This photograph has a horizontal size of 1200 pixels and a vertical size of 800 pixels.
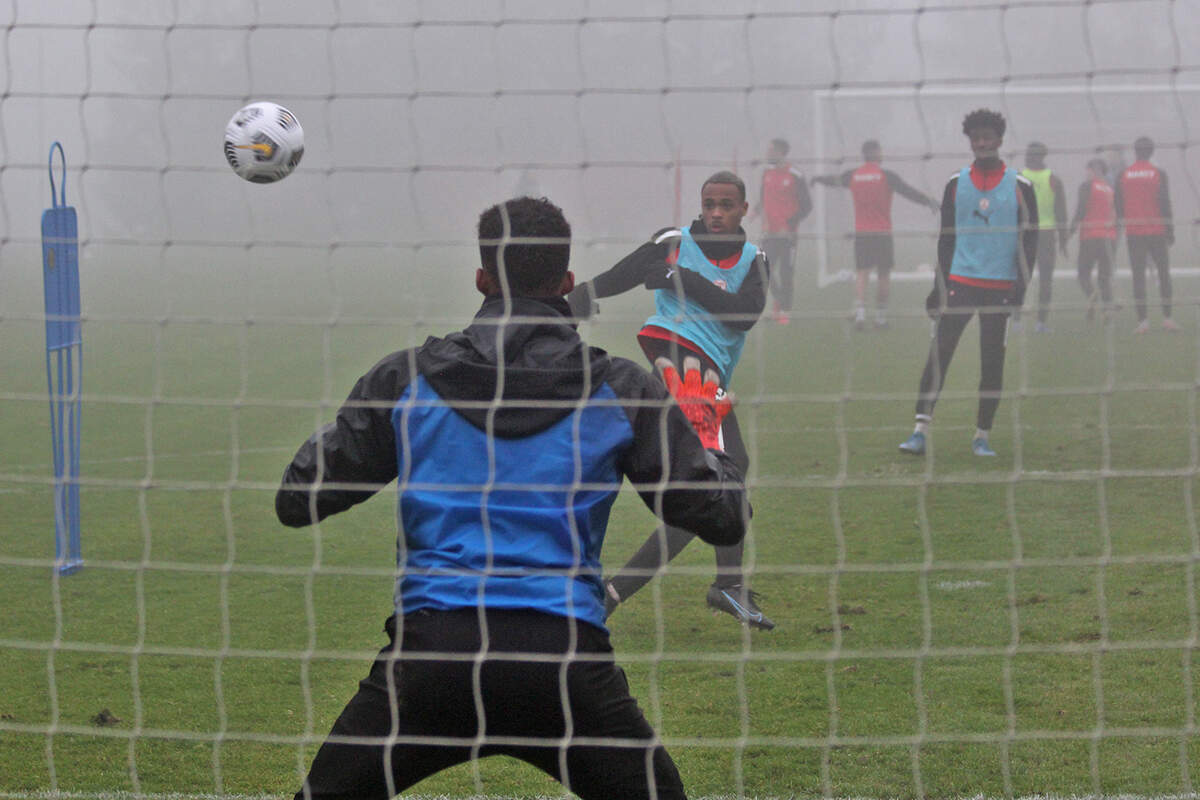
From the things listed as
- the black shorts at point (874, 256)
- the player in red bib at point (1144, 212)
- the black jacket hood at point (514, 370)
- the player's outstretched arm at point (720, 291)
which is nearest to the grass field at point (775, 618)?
the black jacket hood at point (514, 370)

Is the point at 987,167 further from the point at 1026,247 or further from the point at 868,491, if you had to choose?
the point at 868,491

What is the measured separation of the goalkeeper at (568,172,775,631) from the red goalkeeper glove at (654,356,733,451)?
0.04m

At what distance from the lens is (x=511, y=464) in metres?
2.62

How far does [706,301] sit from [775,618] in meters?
1.26

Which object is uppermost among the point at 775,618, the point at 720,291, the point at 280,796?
the point at 720,291

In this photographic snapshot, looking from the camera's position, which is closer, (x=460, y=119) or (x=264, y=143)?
(x=264, y=143)

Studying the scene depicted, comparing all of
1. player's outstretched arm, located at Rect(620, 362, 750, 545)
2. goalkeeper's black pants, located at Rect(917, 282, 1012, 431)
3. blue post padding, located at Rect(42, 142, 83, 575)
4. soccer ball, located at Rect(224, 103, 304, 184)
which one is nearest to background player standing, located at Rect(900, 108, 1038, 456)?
goalkeeper's black pants, located at Rect(917, 282, 1012, 431)

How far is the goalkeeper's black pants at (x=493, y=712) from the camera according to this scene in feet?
8.33

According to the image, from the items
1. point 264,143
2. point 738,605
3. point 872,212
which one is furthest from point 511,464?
point 872,212

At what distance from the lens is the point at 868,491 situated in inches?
317

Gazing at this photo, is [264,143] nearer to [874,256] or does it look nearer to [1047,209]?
[1047,209]

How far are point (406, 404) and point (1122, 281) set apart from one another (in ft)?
84.9

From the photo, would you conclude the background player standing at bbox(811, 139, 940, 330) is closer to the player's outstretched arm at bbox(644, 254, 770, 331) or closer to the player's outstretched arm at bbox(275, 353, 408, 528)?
the player's outstretched arm at bbox(644, 254, 770, 331)

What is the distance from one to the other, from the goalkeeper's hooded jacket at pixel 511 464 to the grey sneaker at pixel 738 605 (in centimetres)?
244
